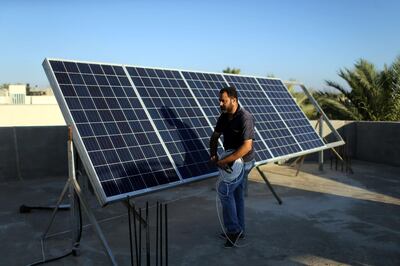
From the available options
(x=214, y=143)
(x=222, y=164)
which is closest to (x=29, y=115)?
(x=214, y=143)

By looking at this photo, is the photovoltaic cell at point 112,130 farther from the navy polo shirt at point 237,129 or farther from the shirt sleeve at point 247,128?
the shirt sleeve at point 247,128

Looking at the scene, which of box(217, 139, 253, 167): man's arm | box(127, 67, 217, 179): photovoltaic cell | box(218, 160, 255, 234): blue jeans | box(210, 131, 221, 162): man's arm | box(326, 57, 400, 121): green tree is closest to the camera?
box(217, 139, 253, 167): man's arm

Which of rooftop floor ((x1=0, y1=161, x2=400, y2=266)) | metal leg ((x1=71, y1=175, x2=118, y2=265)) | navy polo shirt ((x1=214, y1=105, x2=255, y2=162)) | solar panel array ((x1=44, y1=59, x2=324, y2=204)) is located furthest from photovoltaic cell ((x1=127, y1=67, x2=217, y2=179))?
metal leg ((x1=71, y1=175, x2=118, y2=265))

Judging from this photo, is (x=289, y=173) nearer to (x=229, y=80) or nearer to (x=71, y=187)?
(x=229, y=80)

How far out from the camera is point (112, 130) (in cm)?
580

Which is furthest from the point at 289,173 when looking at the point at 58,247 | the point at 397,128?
the point at 58,247

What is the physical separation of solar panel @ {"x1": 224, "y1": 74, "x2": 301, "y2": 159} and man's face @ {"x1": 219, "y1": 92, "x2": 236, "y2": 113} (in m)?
2.42

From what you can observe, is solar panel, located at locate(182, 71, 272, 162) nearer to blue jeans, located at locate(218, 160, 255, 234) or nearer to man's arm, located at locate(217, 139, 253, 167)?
blue jeans, located at locate(218, 160, 255, 234)

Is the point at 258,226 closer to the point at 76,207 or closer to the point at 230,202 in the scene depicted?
the point at 230,202

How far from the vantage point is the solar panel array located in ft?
17.6

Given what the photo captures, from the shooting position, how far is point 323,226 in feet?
22.3

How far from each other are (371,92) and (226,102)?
40.8 feet

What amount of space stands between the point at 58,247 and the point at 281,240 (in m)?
3.43

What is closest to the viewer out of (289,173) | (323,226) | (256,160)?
(323,226)
